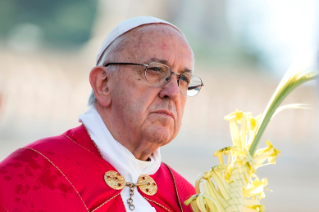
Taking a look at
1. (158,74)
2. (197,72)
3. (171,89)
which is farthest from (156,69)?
(197,72)

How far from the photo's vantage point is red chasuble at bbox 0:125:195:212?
95.5 inches

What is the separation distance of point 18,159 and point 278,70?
55.0ft

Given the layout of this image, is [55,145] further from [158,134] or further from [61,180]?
[158,134]

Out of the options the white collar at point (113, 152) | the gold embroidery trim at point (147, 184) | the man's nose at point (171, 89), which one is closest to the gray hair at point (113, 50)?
the white collar at point (113, 152)

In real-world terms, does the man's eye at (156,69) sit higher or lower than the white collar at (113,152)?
higher

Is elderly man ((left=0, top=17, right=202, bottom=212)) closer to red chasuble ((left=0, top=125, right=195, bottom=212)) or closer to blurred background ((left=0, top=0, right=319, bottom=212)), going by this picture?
red chasuble ((left=0, top=125, right=195, bottom=212))

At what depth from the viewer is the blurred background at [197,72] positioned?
50.7 feet

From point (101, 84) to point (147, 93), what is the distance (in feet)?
1.19

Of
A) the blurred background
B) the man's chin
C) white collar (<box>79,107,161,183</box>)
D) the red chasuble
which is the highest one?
the blurred background

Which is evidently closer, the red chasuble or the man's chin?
the red chasuble

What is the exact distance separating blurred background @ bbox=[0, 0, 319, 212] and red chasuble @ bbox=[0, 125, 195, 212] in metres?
10.6

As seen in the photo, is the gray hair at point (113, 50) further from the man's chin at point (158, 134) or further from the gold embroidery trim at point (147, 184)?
the gold embroidery trim at point (147, 184)

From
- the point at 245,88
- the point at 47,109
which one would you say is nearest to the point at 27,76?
the point at 47,109

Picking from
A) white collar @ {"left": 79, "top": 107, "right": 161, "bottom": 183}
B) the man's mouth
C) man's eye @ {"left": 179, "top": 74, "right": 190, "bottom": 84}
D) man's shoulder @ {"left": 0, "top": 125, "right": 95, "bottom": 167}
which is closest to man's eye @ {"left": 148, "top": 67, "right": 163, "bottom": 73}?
man's eye @ {"left": 179, "top": 74, "right": 190, "bottom": 84}
